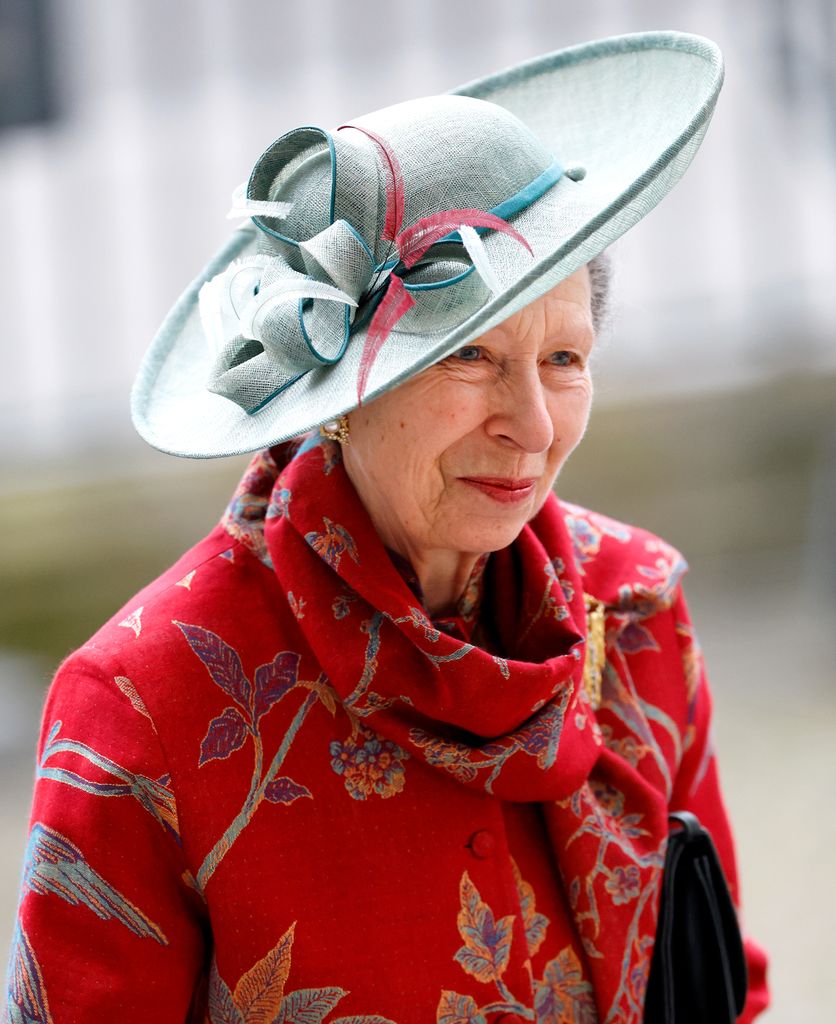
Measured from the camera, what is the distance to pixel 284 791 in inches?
49.3

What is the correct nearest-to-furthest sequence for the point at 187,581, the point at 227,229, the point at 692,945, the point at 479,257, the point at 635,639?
the point at 479,257 < the point at 187,581 < the point at 692,945 < the point at 635,639 < the point at 227,229

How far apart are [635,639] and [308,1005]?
57 cm

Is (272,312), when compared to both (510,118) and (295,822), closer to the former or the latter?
(510,118)

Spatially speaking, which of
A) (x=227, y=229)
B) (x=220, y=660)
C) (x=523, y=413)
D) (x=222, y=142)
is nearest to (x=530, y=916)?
(x=220, y=660)

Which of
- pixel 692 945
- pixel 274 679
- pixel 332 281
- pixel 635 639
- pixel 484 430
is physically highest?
pixel 332 281

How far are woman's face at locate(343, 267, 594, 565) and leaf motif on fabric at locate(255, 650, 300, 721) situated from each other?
0.56ft

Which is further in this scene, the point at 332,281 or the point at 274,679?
the point at 274,679

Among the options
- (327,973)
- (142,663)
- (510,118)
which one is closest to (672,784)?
(327,973)

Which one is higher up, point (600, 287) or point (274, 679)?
point (600, 287)

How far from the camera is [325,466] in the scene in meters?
1.31

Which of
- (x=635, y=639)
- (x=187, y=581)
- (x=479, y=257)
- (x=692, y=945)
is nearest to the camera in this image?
(x=479, y=257)

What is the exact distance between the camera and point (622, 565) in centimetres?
155

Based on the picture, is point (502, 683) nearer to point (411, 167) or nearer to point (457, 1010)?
point (457, 1010)

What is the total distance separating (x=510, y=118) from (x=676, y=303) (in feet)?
12.4
